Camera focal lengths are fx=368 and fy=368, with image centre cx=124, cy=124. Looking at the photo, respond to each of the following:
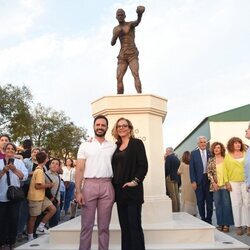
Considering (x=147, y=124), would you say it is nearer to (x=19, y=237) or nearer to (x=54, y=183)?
(x=54, y=183)

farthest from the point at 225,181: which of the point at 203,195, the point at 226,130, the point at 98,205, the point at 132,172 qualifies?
the point at 226,130

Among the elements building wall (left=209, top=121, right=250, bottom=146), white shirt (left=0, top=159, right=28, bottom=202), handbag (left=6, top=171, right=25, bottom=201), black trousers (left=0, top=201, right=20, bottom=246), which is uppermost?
building wall (left=209, top=121, right=250, bottom=146)

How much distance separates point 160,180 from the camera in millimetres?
6578

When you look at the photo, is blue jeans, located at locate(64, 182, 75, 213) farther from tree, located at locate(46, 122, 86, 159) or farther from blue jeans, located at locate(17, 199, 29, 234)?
tree, located at locate(46, 122, 86, 159)

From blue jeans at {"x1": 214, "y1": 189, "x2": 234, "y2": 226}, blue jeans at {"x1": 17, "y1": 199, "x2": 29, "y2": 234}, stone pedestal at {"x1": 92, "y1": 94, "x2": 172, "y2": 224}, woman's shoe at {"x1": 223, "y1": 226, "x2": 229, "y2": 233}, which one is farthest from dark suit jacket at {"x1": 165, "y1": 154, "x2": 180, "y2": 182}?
blue jeans at {"x1": 17, "y1": 199, "x2": 29, "y2": 234}

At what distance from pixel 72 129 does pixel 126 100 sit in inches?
1799

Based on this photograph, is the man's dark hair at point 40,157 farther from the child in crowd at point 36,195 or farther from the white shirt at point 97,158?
the white shirt at point 97,158

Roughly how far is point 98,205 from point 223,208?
12.7 ft

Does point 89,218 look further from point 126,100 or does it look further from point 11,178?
point 126,100

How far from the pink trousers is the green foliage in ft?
126

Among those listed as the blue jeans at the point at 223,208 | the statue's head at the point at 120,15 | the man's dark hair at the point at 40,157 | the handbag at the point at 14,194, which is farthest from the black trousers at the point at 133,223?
the statue's head at the point at 120,15

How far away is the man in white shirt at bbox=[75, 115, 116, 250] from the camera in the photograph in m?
4.33

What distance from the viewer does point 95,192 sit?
4.31m

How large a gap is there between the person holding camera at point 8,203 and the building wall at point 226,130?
30145 millimetres
